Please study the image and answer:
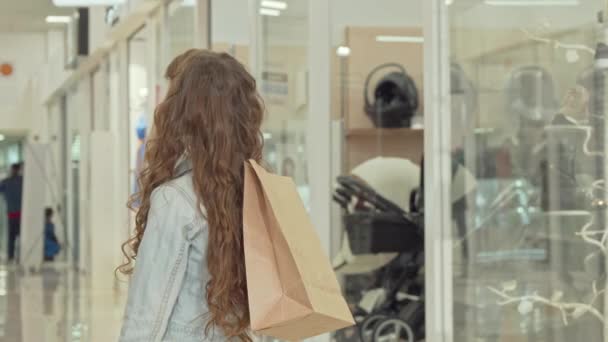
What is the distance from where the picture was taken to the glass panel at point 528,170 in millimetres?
3285

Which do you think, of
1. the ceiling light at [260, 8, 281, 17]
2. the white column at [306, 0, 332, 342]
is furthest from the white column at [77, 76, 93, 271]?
the white column at [306, 0, 332, 342]

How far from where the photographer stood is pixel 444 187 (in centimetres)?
443

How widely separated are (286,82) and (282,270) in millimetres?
4292

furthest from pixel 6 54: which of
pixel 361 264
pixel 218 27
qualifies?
pixel 361 264

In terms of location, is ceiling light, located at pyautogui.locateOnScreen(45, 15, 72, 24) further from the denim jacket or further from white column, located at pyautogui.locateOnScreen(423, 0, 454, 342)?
the denim jacket

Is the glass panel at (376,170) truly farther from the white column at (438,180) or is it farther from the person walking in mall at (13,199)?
the person walking in mall at (13,199)

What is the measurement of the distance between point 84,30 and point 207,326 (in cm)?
1396

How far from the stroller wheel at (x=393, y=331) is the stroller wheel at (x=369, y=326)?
0.03m

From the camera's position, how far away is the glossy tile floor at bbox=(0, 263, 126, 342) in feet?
27.1

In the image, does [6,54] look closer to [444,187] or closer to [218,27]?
[218,27]

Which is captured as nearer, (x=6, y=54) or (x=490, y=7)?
(x=490, y=7)

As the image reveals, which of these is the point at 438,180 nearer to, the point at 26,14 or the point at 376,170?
the point at 376,170

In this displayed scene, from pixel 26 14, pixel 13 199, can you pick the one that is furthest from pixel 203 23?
pixel 26 14

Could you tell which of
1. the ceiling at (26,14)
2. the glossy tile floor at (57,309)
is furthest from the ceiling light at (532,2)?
the ceiling at (26,14)
